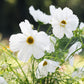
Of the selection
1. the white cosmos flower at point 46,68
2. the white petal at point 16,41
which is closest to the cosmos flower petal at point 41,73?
the white cosmos flower at point 46,68

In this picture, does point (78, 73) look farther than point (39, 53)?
Yes

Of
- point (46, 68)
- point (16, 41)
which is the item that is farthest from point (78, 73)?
point (16, 41)

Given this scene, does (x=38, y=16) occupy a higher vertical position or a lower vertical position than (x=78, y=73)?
higher

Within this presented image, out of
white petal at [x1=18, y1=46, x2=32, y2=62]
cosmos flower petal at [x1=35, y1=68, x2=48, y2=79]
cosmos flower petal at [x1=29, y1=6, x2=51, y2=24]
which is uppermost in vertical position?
cosmos flower petal at [x1=29, y1=6, x2=51, y2=24]

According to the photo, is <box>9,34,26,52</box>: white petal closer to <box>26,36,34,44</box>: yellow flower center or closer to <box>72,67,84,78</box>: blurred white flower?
<box>26,36,34,44</box>: yellow flower center

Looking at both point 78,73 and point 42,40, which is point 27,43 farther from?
point 78,73

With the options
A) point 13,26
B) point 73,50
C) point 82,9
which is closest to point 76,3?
point 82,9

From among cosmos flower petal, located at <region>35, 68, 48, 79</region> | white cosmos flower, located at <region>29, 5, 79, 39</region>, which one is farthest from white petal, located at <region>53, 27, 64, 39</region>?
cosmos flower petal, located at <region>35, 68, 48, 79</region>
